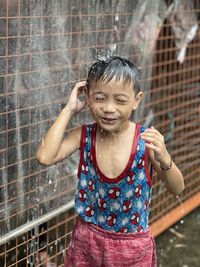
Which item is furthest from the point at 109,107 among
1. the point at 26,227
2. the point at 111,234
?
the point at 26,227

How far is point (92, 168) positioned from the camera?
9.31 ft

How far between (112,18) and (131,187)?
1492 mm

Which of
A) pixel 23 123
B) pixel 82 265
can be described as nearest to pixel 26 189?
pixel 23 123

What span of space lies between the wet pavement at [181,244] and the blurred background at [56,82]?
0.04 feet

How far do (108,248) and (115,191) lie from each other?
31 cm

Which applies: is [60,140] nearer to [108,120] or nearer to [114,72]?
[108,120]

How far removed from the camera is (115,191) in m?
2.79

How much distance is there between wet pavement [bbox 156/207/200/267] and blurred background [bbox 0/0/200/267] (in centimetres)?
1

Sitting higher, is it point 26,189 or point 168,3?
point 168,3

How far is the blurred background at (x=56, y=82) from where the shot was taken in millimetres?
3209

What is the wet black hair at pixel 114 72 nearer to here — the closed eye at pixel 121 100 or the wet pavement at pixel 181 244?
the closed eye at pixel 121 100

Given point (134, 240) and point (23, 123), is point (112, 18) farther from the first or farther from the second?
point (134, 240)

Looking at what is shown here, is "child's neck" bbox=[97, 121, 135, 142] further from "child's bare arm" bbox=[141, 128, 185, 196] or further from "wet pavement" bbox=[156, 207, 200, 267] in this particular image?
"wet pavement" bbox=[156, 207, 200, 267]

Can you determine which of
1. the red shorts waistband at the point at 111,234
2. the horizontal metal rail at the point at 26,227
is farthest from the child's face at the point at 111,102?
the horizontal metal rail at the point at 26,227
